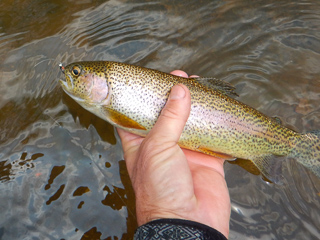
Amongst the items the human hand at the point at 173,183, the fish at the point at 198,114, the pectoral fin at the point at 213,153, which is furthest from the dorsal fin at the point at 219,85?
the pectoral fin at the point at 213,153

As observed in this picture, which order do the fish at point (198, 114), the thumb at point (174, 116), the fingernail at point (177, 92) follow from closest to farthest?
the thumb at point (174, 116) < the fingernail at point (177, 92) < the fish at point (198, 114)

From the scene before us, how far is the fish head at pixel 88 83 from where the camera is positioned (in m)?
3.44

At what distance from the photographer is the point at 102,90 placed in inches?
135

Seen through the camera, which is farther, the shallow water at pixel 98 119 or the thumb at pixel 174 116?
the shallow water at pixel 98 119

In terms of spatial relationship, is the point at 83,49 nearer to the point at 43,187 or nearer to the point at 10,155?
the point at 10,155

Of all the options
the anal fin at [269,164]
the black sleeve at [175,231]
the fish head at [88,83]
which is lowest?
the anal fin at [269,164]

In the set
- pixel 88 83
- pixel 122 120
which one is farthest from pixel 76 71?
pixel 122 120

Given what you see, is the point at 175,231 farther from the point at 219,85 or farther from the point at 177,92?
the point at 219,85

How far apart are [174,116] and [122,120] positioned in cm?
72

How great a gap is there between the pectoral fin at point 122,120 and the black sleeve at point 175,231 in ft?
4.09

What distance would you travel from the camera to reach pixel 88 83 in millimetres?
3463

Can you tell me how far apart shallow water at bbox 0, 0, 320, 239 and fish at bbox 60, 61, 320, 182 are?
58 cm

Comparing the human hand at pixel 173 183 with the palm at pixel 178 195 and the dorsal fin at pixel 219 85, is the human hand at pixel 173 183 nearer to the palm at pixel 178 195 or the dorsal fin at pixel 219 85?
the palm at pixel 178 195

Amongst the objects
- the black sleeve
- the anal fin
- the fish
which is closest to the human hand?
the black sleeve
